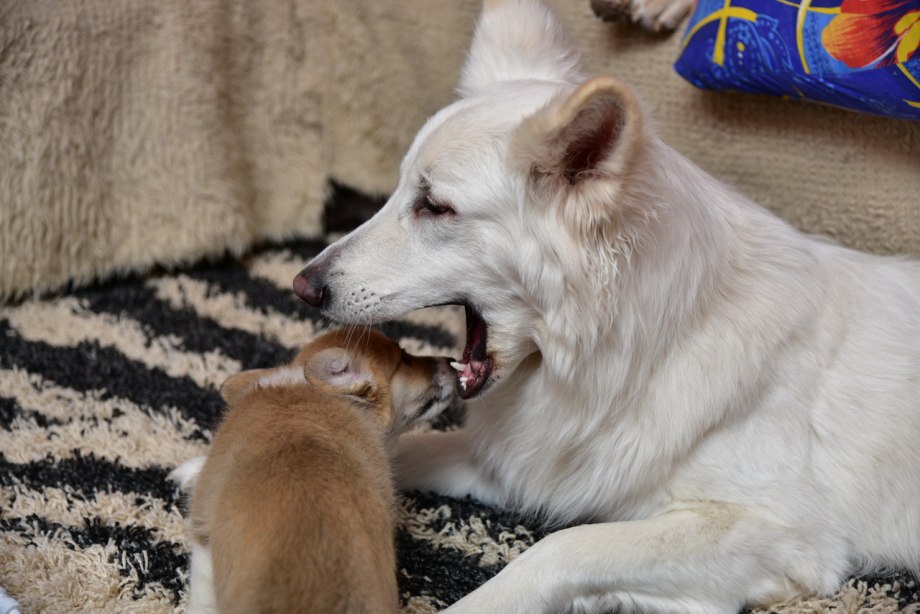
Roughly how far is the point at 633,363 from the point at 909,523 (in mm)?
669

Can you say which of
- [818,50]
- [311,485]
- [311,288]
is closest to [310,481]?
[311,485]

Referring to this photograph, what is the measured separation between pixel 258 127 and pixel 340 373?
161 cm

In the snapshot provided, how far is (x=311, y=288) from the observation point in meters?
1.62

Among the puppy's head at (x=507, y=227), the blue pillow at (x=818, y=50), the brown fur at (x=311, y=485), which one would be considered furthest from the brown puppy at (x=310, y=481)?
the blue pillow at (x=818, y=50)

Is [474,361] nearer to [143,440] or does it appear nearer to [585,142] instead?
[585,142]

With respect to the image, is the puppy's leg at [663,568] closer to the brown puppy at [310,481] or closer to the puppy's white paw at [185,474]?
the brown puppy at [310,481]

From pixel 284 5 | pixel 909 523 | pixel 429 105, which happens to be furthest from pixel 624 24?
pixel 909 523

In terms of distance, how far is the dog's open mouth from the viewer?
164 centimetres

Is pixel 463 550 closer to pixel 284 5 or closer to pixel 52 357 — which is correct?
pixel 52 357

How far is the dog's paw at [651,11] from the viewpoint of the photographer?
2.35 metres

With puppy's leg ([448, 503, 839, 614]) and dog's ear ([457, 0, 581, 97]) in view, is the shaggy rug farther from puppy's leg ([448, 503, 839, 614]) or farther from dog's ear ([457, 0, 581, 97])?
dog's ear ([457, 0, 581, 97])

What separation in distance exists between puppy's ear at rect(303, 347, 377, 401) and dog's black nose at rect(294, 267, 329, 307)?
100 millimetres

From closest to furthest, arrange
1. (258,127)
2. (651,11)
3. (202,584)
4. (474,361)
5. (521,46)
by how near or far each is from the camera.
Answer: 1. (202,584)
2. (474,361)
3. (521,46)
4. (651,11)
5. (258,127)

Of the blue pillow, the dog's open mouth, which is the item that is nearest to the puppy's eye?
the dog's open mouth
